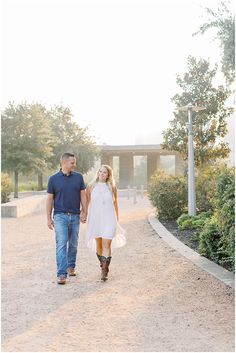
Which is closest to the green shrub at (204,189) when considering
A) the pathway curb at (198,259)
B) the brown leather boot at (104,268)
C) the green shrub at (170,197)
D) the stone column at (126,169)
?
the green shrub at (170,197)

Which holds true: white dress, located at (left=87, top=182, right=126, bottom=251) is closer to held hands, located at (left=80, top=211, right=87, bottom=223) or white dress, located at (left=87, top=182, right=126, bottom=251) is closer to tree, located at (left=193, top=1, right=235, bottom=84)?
held hands, located at (left=80, top=211, right=87, bottom=223)

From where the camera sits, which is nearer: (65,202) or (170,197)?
(65,202)

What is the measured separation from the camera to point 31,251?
1043cm

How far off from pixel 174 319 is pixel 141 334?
573 mm

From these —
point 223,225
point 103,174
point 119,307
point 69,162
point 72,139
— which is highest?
point 72,139

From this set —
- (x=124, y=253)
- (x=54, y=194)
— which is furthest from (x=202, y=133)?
(x=54, y=194)

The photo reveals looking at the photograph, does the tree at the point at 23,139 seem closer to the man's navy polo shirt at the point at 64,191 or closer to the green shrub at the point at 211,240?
the green shrub at the point at 211,240

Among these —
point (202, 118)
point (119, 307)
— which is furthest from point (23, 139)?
point (119, 307)

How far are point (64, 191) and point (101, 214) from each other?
2.14 ft

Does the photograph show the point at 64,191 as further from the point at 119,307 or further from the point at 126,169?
the point at 126,169

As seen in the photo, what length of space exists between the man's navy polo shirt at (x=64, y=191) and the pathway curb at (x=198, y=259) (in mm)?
2129

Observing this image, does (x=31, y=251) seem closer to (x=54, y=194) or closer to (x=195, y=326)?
(x=54, y=194)

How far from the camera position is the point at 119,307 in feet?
19.6

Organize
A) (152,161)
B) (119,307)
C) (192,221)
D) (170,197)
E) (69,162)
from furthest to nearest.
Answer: (152,161) → (170,197) → (192,221) → (69,162) → (119,307)
